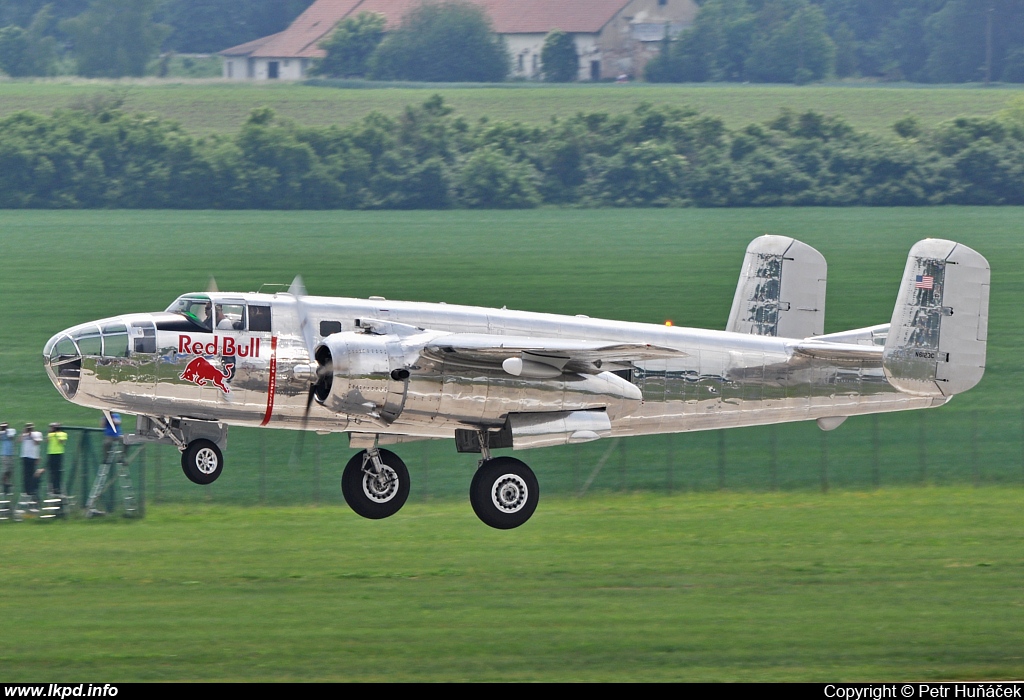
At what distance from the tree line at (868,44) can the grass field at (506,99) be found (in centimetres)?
131

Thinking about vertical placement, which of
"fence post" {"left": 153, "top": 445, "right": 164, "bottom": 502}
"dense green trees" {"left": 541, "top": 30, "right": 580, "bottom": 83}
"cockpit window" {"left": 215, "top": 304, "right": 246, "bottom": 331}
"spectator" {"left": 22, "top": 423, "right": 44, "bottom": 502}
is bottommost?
"fence post" {"left": 153, "top": 445, "right": 164, "bottom": 502}

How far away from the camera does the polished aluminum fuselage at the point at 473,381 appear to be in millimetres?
24812

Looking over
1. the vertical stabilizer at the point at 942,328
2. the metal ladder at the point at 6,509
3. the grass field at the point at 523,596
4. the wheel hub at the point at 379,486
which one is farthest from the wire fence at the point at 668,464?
the vertical stabilizer at the point at 942,328

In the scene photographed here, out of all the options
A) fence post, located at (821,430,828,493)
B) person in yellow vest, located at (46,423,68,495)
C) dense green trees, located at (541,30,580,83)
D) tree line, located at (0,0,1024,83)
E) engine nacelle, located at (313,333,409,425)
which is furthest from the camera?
dense green trees, located at (541,30,580,83)

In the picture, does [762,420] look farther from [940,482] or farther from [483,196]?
[483,196]

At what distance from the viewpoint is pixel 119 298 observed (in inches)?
3258

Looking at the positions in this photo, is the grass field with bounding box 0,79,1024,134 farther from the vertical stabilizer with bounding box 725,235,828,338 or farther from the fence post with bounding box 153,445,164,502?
the vertical stabilizer with bounding box 725,235,828,338

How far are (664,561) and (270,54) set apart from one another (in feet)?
243

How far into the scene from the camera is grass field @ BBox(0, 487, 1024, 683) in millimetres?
26828

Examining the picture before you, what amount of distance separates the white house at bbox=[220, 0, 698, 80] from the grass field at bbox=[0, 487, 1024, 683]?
66.2 meters

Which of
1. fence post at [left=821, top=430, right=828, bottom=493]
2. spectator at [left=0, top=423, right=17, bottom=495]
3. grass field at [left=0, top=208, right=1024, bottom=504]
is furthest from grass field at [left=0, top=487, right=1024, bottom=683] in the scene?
grass field at [left=0, top=208, right=1024, bottom=504]

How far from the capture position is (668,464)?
5003 cm
